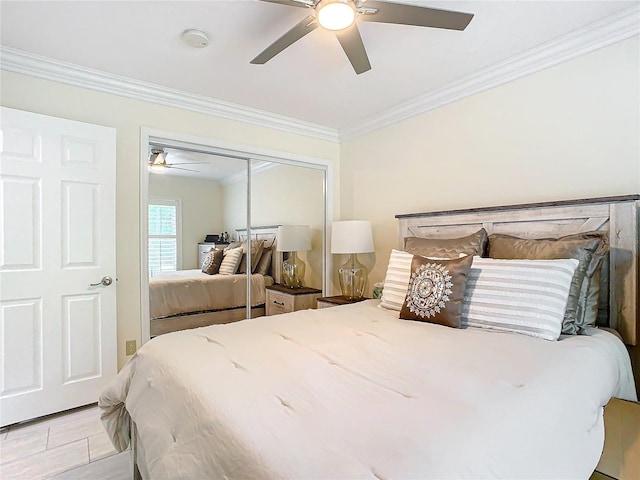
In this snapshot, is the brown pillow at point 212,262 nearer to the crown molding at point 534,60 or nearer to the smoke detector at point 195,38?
the smoke detector at point 195,38

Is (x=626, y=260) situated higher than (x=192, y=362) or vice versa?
(x=626, y=260)

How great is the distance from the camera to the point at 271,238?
3568 millimetres

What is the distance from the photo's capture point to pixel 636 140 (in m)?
1.96

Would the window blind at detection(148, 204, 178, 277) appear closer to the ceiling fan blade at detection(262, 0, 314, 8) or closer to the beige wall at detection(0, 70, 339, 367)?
the beige wall at detection(0, 70, 339, 367)

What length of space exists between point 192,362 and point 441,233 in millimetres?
2162

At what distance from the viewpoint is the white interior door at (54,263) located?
2223 millimetres

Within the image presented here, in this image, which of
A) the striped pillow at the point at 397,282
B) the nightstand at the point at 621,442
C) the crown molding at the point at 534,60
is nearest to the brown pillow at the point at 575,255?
the nightstand at the point at 621,442

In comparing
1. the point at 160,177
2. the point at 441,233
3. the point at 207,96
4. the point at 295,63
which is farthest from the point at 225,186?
the point at 441,233

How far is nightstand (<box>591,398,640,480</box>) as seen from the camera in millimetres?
1454

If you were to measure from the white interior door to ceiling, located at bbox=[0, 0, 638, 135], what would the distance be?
0.56m

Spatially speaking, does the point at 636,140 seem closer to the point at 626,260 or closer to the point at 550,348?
the point at 626,260

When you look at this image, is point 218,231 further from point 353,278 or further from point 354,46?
point 354,46

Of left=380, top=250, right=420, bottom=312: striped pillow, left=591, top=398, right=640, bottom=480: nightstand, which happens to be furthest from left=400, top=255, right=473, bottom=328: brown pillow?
left=591, top=398, right=640, bottom=480: nightstand

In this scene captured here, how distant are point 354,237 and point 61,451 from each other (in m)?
2.62
